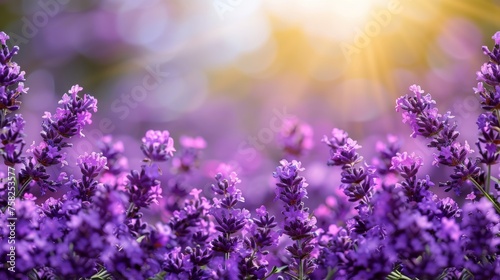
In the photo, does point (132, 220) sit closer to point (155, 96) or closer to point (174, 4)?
point (155, 96)

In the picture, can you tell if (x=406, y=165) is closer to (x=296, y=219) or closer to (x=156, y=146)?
(x=296, y=219)

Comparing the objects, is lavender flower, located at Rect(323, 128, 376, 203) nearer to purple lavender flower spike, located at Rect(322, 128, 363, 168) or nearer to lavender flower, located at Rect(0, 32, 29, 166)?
purple lavender flower spike, located at Rect(322, 128, 363, 168)

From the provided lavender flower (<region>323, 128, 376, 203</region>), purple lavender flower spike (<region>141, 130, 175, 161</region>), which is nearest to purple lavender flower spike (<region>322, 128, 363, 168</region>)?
lavender flower (<region>323, 128, 376, 203</region>)

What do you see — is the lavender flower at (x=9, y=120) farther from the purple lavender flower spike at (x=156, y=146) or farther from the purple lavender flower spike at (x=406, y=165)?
the purple lavender flower spike at (x=406, y=165)

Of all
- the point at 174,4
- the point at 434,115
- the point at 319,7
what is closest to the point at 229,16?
the point at 319,7

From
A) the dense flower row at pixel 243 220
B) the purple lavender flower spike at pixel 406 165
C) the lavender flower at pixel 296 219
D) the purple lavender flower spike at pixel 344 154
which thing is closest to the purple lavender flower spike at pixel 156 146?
the dense flower row at pixel 243 220

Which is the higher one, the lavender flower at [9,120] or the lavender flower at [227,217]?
the lavender flower at [9,120]

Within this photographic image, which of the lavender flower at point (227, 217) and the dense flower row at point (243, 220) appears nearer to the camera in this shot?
the dense flower row at point (243, 220)
